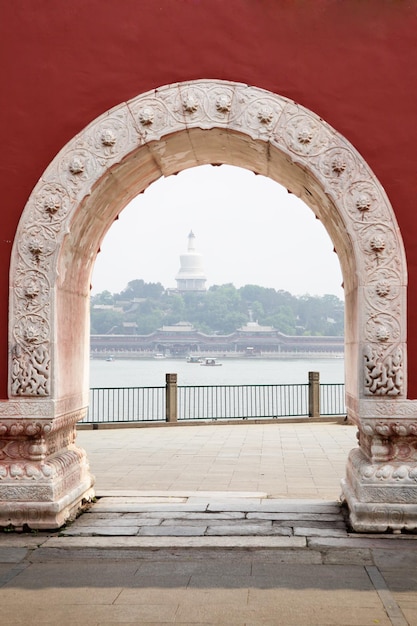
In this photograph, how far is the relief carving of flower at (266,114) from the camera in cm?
583

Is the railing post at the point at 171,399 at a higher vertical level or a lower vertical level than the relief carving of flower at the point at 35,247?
lower

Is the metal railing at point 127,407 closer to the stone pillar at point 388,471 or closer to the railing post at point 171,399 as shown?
the railing post at point 171,399

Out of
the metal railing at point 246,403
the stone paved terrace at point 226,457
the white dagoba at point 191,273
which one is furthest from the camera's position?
the white dagoba at point 191,273

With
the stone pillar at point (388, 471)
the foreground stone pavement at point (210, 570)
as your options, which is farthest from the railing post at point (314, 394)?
the stone pillar at point (388, 471)

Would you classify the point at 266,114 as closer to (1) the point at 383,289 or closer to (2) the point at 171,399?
(1) the point at 383,289

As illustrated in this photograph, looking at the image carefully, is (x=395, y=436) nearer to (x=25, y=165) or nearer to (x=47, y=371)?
(x=47, y=371)

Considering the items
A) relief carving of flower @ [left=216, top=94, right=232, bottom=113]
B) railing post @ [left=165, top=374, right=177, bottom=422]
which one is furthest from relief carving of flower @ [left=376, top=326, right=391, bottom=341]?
railing post @ [left=165, top=374, right=177, bottom=422]

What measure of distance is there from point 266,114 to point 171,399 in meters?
10.5

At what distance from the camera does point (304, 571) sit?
4.83m

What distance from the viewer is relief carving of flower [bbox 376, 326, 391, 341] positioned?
5.63 meters

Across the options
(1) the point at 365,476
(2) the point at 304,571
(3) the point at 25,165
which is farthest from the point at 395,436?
(3) the point at 25,165

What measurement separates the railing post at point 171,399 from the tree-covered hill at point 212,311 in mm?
57142

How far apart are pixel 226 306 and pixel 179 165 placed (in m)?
71.8

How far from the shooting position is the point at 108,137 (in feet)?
19.2
